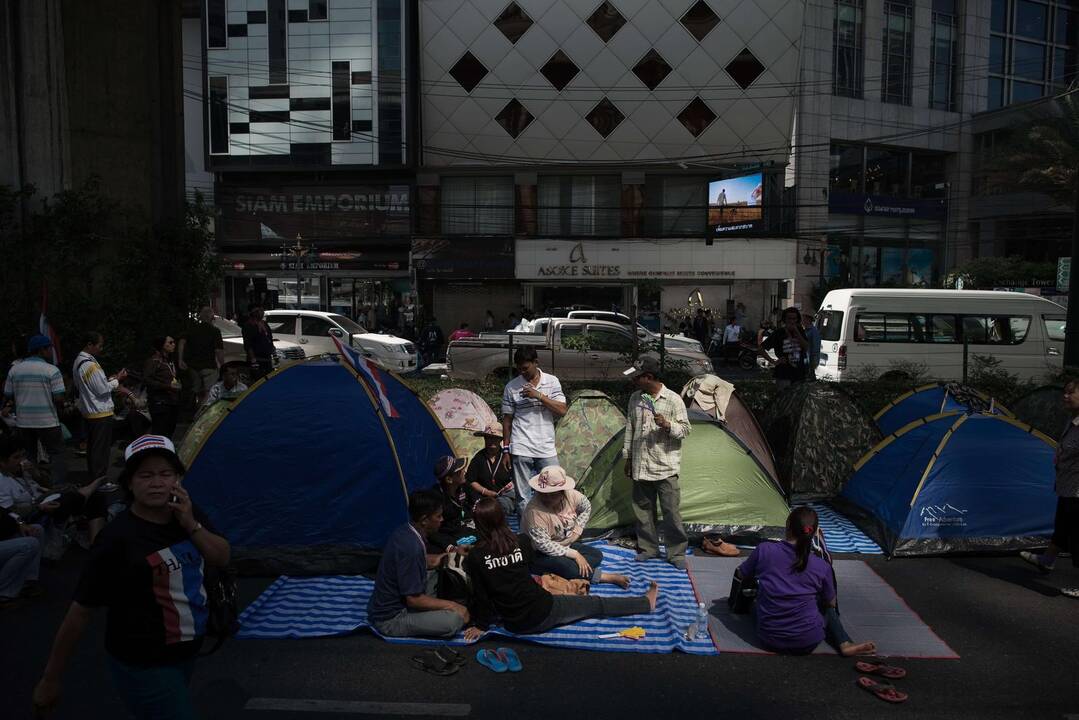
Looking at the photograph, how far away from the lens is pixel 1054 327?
15094 mm

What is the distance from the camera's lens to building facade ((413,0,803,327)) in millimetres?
29000

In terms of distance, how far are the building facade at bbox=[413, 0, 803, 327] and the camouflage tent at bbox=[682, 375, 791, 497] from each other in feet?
67.6

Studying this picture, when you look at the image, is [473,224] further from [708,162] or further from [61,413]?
[61,413]

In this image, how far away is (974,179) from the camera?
32375 mm

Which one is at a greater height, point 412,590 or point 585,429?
point 585,429

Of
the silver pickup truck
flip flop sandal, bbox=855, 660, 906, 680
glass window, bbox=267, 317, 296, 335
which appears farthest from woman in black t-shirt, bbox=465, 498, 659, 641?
glass window, bbox=267, 317, 296, 335

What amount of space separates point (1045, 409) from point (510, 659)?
761 cm

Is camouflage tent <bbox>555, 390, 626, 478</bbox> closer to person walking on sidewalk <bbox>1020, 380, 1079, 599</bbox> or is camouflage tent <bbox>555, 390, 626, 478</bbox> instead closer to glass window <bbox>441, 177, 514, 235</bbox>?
person walking on sidewalk <bbox>1020, 380, 1079, 599</bbox>

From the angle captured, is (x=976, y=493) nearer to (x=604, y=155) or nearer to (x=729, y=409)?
(x=729, y=409)

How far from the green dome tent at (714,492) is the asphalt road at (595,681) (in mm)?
1923

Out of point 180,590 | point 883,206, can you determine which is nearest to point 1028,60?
point 883,206

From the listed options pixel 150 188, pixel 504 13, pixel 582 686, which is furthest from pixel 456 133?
pixel 582 686

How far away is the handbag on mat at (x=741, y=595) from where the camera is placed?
5.40 metres

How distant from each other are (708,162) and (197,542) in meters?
29.2
